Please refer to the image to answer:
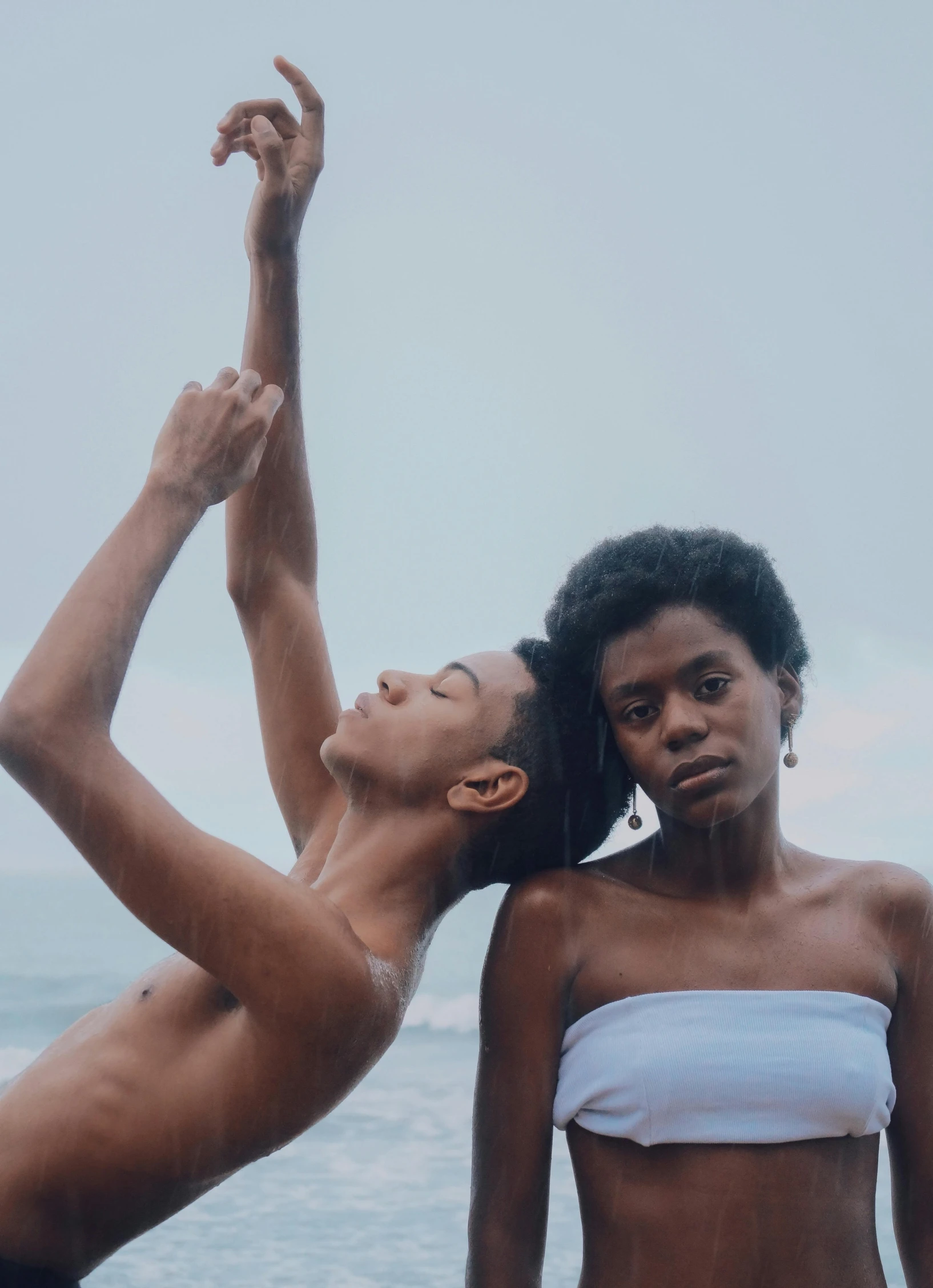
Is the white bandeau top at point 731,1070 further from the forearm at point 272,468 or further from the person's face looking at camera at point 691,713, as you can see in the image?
the forearm at point 272,468

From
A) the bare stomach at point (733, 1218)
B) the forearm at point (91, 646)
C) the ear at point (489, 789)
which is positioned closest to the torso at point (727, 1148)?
the bare stomach at point (733, 1218)

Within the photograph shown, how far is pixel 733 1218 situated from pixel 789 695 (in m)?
0.64

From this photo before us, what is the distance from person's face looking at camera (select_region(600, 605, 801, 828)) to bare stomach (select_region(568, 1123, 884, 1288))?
395 mm

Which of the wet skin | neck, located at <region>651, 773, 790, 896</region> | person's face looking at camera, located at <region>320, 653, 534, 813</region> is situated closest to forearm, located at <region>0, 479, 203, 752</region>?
the wet skin

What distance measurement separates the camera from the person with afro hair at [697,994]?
154 cm

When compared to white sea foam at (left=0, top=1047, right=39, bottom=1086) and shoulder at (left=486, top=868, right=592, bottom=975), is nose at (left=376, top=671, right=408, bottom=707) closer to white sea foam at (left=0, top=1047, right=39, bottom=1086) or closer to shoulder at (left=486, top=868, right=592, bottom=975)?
shoulder at (left=486, top=868, right=592, bottom=975)

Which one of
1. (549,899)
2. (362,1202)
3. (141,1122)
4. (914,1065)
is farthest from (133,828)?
(362,1202)

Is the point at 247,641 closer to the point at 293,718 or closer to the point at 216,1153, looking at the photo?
the point at 293,718

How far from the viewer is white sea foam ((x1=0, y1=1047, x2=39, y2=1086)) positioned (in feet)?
24.5

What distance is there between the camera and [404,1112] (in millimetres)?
6945

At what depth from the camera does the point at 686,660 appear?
1.59 m

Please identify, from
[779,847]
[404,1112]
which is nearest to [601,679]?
[779,847]

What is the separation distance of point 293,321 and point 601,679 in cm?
71

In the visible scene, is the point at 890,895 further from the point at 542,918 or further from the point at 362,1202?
the point at 362,1202
